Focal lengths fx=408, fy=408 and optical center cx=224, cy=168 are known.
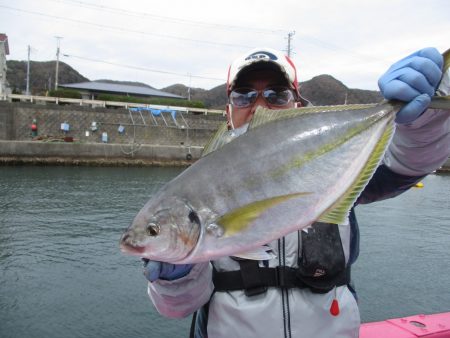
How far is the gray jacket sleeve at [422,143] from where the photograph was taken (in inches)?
92.2

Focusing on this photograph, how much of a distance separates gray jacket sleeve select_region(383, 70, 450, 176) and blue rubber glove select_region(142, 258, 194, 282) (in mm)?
1485

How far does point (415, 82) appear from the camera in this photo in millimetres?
2109

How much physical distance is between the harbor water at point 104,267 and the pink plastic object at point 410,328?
10.6 ft

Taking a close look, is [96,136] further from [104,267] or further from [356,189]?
[356,189]

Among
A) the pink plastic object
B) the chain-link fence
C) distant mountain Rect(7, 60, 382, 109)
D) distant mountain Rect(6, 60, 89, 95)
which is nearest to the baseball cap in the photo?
the pink plastic object

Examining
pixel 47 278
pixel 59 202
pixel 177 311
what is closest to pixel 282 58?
pixel 177 311

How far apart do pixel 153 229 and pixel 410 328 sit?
4308 millimetres

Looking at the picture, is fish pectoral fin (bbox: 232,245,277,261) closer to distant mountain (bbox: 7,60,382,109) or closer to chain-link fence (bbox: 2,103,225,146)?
chain-link fence (bbox: 2,103,225,146)

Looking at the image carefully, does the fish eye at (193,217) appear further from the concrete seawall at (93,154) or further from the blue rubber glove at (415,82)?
the concrete seawall at (93,154)

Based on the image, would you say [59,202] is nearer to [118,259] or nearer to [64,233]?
[64,233]

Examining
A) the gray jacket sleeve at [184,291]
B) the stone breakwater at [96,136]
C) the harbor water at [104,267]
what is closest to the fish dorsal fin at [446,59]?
the gray jacket sleeve at [184,291]

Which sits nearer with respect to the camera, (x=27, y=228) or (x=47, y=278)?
(x=47, y=278)

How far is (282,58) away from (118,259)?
9.41 meters

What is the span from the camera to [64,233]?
1355cm
